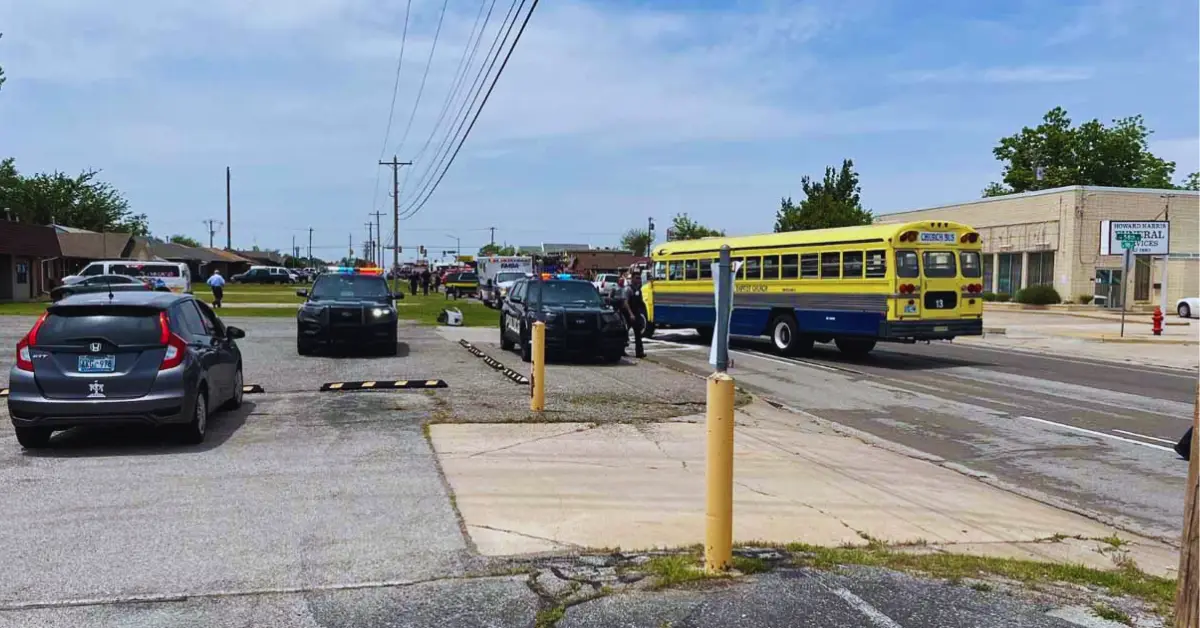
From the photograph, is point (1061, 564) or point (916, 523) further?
point (916, 523)

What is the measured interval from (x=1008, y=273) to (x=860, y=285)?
35361mm

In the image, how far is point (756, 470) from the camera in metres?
8.77

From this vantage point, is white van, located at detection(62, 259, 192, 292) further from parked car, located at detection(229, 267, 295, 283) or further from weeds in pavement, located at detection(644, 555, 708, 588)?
parked car, located at detection(229, 267, 295, 283)

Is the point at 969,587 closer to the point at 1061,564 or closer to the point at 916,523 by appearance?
the point at 1061,564

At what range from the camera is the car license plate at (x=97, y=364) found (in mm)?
8781

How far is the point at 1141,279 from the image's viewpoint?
47.5 metres

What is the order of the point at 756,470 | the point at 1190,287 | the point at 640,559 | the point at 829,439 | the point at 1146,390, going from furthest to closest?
the point at 1190,287, the point at 1146,390, the point at 829,439, the point at 756,470, the point at 640,559

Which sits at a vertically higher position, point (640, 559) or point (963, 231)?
point (963, 231)

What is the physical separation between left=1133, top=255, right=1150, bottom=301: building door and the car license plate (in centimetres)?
4866

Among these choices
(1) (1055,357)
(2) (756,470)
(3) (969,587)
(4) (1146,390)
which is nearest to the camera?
(3) (969,587)

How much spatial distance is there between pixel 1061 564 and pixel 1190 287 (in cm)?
4807

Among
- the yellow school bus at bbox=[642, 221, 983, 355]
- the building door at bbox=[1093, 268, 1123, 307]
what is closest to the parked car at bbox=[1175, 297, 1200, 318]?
the building door at bbox=[1093, 268, 1123, 307]

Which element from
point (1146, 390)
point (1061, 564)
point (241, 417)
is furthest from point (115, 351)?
point (1146, 390)

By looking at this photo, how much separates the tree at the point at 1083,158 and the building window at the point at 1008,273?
2587 cm
